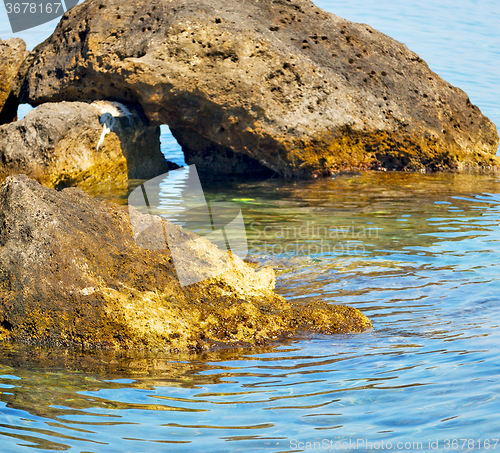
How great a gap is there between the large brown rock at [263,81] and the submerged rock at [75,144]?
22.5 inches

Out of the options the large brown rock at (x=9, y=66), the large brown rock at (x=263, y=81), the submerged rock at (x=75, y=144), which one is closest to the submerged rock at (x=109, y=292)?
the submerged rock at (x=75, y=144)

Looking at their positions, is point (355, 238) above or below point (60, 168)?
below

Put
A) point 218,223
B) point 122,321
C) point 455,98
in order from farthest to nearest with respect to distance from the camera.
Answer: point 455,98, point 218,223, point 122,321

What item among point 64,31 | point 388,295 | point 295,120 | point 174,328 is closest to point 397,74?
point 295,120

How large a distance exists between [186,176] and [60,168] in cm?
326

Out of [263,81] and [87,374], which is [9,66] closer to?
[263,81]

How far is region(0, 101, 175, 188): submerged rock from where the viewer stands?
9.10 meters

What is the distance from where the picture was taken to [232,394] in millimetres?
3135

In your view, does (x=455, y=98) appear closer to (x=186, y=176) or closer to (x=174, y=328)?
(x=186, y=176)

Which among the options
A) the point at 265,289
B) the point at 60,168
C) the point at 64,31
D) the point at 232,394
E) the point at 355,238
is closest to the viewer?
the point at 232,394

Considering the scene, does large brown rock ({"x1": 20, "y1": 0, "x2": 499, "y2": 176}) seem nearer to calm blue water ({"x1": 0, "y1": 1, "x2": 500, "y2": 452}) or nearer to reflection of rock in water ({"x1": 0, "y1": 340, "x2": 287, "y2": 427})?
calm blue water ({"x1": 0, "y1": 1, "x2": 500, "y2": 452})

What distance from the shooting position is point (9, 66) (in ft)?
35.9

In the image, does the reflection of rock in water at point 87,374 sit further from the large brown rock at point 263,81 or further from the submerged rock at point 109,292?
the large brown rock at point 263,81

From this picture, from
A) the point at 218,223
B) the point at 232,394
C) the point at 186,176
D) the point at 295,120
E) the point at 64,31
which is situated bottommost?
the point at 232,394
